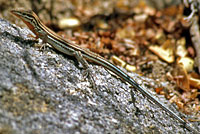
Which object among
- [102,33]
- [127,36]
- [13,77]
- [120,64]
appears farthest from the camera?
[127,36]

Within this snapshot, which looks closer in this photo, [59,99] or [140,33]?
[59,99]

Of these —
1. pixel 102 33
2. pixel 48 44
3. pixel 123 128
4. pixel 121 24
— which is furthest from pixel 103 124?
pixel 121 24

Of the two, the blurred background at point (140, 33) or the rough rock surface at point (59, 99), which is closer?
the rough rock surface at point (59, 99)

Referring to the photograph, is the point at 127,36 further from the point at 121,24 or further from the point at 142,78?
the point at 142,78

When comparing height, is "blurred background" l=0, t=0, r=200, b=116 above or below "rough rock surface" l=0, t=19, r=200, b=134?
above

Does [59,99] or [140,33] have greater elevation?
[140,33]

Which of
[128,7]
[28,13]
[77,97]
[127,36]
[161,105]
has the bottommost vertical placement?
[77,97]

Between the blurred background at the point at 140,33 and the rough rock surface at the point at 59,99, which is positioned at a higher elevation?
the blurred background at the point at 140,33

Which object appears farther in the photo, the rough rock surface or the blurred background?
the blurred background
